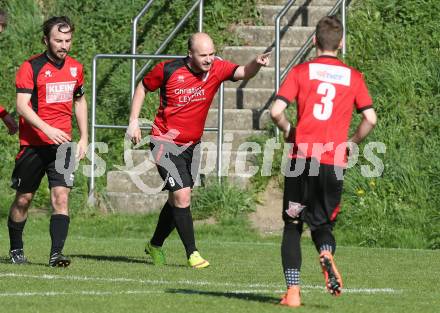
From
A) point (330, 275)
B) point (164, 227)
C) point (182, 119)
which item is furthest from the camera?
point (164, 227)

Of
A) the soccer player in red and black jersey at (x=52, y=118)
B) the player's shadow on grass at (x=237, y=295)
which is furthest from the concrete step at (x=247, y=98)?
the player's shadow on grass at (x=237, y=295)

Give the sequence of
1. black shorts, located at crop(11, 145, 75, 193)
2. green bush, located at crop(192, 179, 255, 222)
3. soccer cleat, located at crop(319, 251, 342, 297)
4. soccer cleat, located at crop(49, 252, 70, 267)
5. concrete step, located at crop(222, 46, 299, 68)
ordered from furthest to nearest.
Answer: concrete step, located at crop(222, 46, 299, 68), green bush, located at crop(192, 179, 255, 222), black shorts, located at crop(11, 145, 75, 193), soccer cleat, located at crop(49, 252, 70, 267), soccer cleat, located at crop(319, 251, 342, 297)

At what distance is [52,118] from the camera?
11.5 meters

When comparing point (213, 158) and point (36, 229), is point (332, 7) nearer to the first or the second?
point (213, 158)

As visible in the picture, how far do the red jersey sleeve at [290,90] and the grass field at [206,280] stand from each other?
4.53ft

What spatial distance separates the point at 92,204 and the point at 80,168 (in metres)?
0.86

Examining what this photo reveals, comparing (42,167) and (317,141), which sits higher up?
(317,141)

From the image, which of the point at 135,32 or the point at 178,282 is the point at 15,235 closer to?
the point at 178,282

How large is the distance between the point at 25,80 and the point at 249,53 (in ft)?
24.9

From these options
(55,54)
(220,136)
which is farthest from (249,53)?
(55,54)

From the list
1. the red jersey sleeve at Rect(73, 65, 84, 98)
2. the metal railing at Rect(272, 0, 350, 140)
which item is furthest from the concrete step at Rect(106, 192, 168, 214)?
the red jersey sleeve at Rect(73, 65, 84, 98)

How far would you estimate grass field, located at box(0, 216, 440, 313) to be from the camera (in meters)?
8.63

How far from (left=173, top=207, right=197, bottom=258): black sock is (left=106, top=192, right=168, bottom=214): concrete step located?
17.0ft

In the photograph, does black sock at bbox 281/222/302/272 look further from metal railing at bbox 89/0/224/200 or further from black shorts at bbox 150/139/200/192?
metal railing at bbox 89/0/224/200
